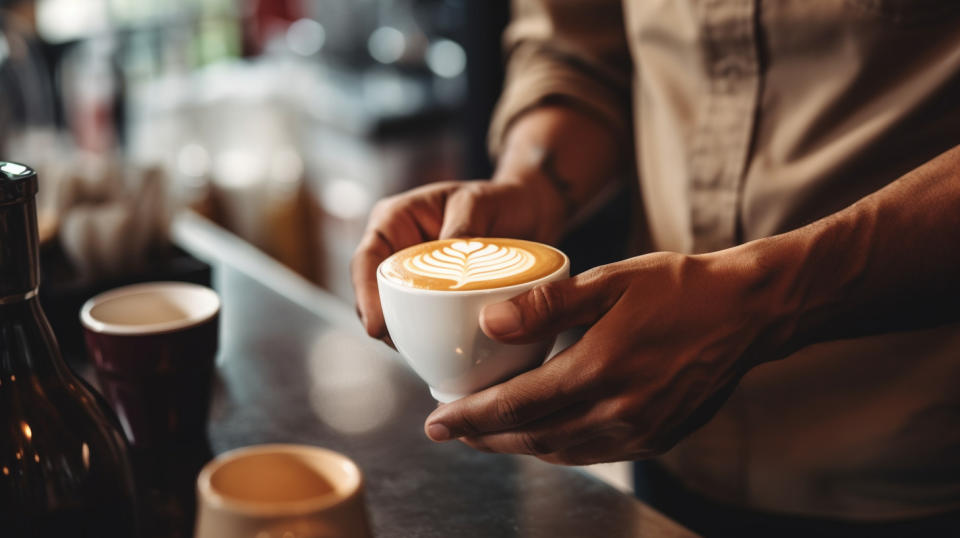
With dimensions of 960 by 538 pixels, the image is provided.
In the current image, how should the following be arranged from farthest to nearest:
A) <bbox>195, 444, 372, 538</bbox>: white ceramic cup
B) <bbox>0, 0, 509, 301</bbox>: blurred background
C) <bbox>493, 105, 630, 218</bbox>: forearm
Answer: <bbox>0, 0, 509, 301</bbox>: blurred background
<bbox>493, 105, 630, 218</bbox>: forearm
<bbox>195, 444, 372, 538</bbox>: white ceramic cup

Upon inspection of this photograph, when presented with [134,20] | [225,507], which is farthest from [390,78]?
[225,507]

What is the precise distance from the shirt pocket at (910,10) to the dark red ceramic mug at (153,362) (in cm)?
79

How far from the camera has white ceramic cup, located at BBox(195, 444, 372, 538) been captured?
520 millimetres

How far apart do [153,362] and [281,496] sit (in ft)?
1.53

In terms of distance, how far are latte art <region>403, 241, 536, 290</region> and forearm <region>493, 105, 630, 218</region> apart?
0.34 metres

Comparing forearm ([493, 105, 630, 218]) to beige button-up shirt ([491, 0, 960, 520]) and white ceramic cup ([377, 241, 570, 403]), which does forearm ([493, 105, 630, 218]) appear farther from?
white ceramic cup ([377, 241, 570, 403])

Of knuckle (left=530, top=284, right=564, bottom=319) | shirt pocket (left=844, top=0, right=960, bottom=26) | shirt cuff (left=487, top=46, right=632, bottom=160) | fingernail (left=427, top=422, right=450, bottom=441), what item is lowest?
fingernail (left=427, top=422, right=450, bottom=441)

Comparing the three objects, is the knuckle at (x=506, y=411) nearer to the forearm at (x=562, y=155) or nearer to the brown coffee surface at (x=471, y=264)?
the brown coffee surface at (x=471, y=264)

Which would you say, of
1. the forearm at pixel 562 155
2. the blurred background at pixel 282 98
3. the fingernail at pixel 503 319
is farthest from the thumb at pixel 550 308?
the blurred background at pixel 282 98

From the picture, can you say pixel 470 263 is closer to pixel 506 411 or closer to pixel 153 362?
pixel 506 411

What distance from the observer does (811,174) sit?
1112mm

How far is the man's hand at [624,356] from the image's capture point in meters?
0.78

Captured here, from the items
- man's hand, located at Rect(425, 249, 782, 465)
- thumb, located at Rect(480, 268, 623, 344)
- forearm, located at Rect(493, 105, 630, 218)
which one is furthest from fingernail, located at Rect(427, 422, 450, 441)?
forearm, located at Rect(493, 105, 630, 218)

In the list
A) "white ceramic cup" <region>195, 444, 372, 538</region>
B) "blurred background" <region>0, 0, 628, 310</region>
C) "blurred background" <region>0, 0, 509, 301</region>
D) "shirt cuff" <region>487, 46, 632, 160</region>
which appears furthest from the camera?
"blurred background" <region>0, 0, 509, 301</region>
